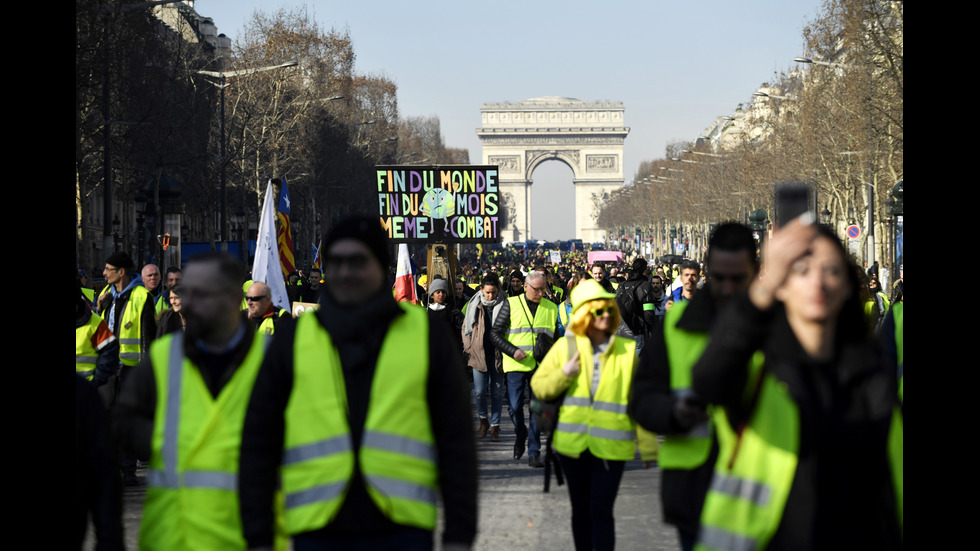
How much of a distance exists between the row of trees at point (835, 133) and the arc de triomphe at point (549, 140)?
59.8 metres

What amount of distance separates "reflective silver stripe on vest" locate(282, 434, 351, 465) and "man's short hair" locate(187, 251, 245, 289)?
71cm

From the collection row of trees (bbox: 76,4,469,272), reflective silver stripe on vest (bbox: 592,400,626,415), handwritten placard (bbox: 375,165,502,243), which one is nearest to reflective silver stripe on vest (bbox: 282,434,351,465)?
reflective silver stripe on vest (bbox: 592,400,626,415)

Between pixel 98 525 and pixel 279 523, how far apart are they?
1.87 feet

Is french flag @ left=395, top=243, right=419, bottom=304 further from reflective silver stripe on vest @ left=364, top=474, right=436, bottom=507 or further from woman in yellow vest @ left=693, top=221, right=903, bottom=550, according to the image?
woman in yellow vest @ left=693, top=221, right=903, bottom=550

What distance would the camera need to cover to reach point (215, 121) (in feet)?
155

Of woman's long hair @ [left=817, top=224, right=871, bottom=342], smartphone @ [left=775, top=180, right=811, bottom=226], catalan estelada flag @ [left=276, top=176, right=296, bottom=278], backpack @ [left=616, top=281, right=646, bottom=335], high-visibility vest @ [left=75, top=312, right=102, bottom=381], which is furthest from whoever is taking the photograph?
catalan estelada flag @ [left=276, top=176, right=296, bottom=278]

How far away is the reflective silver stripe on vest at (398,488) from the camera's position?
3779mm

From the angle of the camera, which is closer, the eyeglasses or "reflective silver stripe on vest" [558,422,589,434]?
the eyeglasses

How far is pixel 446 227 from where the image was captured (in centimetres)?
1725

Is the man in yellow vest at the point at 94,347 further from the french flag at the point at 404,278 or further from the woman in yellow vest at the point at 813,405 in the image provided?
the french flag at the point at 404,278

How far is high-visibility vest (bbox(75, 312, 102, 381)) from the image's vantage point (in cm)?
803

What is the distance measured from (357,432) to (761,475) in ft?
3.74
